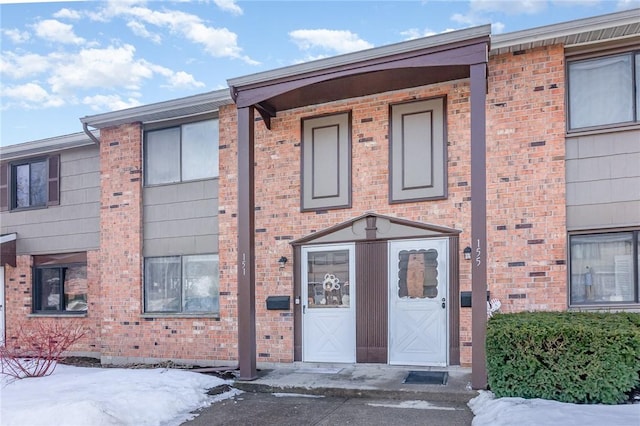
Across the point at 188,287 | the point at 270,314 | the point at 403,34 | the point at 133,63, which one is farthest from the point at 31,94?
the point at 403,34

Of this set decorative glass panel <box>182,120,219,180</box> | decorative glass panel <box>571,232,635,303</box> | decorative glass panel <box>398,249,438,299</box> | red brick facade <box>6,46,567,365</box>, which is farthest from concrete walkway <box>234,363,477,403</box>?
decorative glass panel <box>182,120,219,180</box>

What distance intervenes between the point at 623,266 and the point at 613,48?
3.04m

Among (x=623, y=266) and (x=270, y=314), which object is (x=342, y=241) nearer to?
(x=270, y=314)

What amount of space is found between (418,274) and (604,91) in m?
3.74

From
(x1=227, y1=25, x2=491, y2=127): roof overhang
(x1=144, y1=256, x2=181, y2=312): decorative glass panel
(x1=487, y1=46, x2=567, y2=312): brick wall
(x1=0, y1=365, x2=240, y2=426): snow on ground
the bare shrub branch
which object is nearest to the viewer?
(x1=0, y1=365, x2=240, y2=426): snow on ground

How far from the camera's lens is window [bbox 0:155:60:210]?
447 inches

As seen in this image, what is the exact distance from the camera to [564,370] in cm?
537

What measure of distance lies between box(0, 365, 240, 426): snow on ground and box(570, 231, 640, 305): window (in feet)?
17.1

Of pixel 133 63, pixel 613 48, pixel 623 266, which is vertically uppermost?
pixel 133 63

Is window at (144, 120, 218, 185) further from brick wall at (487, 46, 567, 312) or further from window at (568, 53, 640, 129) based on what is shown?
window at (568, 53, 640, 129)

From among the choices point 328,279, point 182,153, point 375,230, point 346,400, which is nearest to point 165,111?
point 182,153

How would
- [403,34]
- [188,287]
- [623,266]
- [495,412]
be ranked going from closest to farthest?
[495,412] < [623,266] < [403,34] < [188,287]

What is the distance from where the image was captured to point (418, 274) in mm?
8047

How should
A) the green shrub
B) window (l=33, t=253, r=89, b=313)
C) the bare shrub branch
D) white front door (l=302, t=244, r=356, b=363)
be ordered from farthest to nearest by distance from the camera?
1. window (l=33, t=253, r=89, b=313)
2. white front door (l=302, t=244, r=356, b=363)
3. the bare shrub branch
4. the green shrub
